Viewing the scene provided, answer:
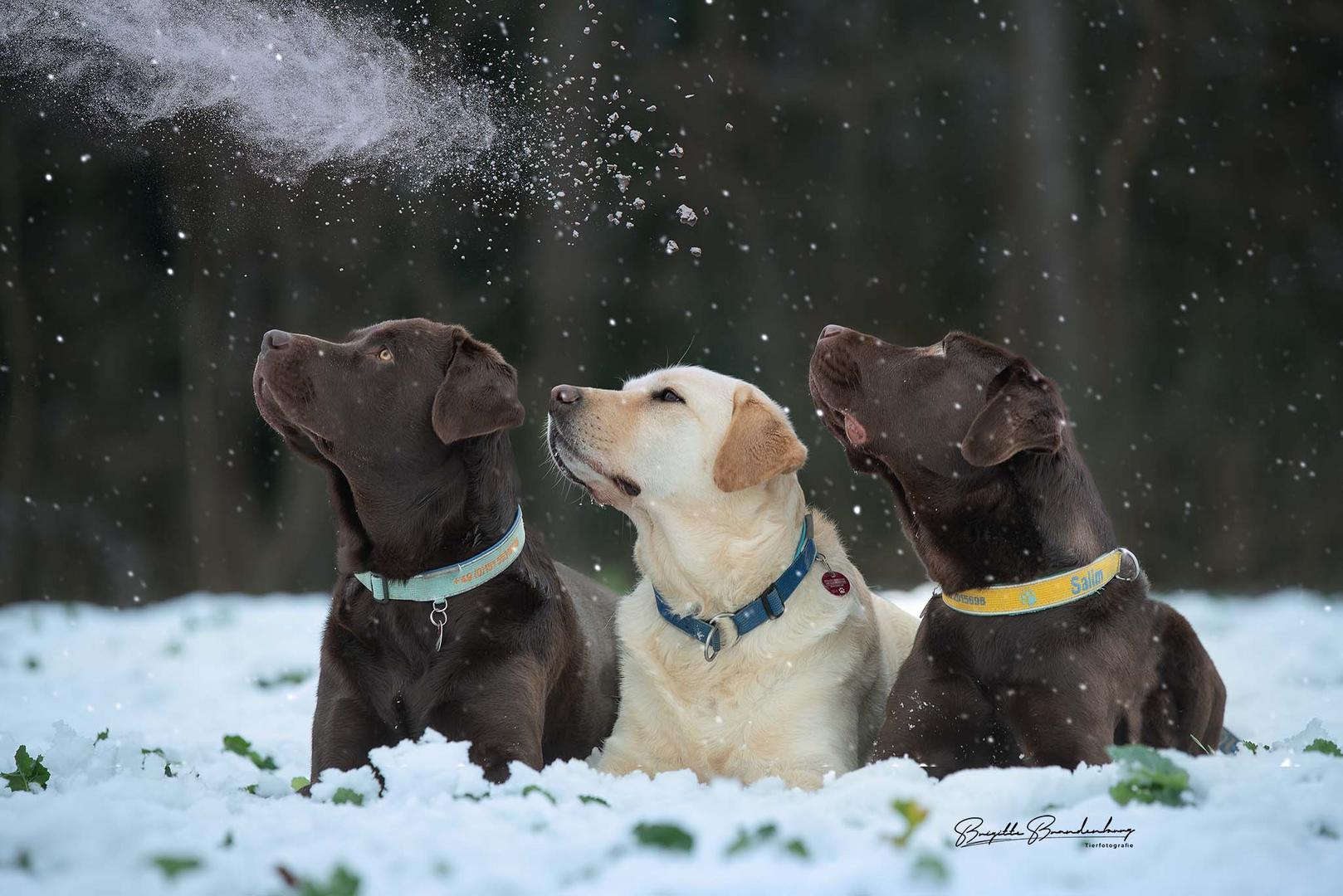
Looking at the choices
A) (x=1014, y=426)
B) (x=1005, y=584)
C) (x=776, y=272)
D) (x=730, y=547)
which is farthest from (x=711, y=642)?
(x=776, y=272)

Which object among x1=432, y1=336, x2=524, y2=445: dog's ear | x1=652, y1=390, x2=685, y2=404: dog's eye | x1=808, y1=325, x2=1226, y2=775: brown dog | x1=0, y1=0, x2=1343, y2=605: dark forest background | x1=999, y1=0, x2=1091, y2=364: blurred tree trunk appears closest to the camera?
x1=808, y1=325, x2=1226, y2=775: brown dog

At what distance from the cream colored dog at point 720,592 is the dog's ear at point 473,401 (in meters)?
0.24

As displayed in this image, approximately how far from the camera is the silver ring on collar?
3967mm

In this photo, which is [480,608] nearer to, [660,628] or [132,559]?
[660,628]

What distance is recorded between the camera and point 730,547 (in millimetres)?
3998

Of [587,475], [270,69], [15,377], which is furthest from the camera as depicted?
[15,377]

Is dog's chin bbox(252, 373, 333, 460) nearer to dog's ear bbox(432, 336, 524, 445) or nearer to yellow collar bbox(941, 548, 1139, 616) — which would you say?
dog's ear bbox(432, 336, 524, 445)

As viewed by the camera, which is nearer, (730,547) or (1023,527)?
(1023,527)

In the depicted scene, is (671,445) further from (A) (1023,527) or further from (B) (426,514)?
(A) (1023,527)

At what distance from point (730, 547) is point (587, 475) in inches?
20.4

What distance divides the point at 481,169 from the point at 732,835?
19.7 ft

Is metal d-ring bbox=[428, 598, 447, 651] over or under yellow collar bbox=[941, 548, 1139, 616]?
under

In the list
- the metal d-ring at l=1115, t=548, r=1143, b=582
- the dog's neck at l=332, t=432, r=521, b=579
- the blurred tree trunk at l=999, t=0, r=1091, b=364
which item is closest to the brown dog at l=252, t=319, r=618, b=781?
the dog's neck at l=332, t=432, r=521, b=579

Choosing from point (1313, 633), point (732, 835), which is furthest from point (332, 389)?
point (1313, 633)
